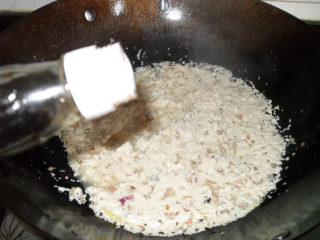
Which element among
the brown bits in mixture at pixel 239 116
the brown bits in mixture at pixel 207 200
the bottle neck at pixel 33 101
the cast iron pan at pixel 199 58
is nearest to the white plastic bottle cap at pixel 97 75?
the bottle neck at pixel 33 101

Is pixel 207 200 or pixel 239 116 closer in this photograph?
pixel 207 200

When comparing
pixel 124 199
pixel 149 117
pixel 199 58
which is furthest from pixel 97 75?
pixel 199 58

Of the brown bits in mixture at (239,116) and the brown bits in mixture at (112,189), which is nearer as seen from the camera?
the brown bits in mixture at (112,189)

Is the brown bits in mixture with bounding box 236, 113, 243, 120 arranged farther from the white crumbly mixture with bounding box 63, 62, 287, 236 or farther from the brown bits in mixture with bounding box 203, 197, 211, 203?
the brown bits in mixture with bounding box 203, 197, 211, 203

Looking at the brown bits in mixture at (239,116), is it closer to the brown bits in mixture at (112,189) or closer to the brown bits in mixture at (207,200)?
the brown bits in mixture at (207,200)

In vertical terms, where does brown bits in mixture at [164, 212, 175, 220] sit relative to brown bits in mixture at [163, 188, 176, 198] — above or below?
below

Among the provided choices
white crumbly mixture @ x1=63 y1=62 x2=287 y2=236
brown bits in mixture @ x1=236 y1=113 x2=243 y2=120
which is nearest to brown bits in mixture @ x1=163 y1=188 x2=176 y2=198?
white crumbly mixture @ x1=63 y1=62 x2=287 y2=236

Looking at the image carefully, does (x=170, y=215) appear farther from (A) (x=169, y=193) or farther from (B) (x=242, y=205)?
(B) (x=242, y=205)
